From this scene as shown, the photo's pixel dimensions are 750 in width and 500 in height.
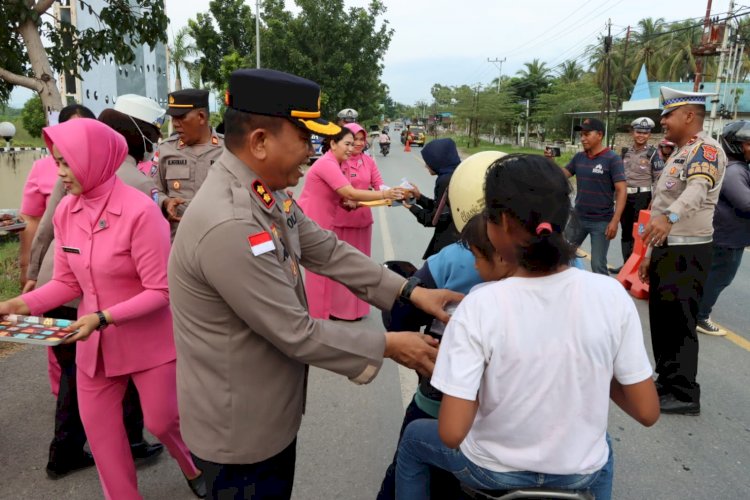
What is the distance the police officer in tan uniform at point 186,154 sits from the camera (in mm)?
3867

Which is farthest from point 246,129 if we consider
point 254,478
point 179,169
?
point 179,169

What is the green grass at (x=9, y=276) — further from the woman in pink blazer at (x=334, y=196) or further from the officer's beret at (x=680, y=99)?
the officer's beret at (x=680, y=99)

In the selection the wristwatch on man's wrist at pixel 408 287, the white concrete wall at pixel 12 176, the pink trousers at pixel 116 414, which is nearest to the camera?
the wristwatch on man's wrist at pixel 408 287

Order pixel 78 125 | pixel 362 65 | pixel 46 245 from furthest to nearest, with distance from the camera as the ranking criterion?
pixel 362 65 → pixel 46 245 → pixel 78 125

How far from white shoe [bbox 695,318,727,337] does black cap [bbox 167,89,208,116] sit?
4.76m

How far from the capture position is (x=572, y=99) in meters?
44.8

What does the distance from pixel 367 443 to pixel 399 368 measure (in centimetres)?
114

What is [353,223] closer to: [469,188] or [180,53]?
[469,188]

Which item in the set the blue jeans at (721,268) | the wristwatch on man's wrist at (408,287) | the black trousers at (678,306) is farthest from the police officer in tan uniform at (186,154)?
the blue jeans at (721,268)

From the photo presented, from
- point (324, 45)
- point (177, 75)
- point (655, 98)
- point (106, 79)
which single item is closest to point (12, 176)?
point (106, 79)

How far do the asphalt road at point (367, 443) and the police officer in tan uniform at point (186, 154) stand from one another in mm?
1541

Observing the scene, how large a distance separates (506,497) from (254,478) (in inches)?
31.3

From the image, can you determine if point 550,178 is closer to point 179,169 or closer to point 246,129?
point 246,129

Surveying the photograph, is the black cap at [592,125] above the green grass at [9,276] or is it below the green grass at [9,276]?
above
